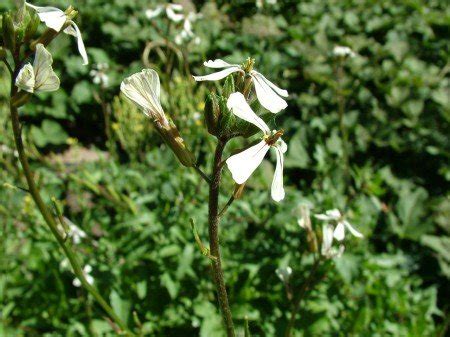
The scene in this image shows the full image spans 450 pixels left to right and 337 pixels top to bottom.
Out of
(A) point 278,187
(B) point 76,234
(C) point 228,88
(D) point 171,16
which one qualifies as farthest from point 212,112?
(D) point 171,16

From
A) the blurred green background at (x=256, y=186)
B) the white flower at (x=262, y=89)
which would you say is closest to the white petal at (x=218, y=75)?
the white flower at (x=262, y=89)

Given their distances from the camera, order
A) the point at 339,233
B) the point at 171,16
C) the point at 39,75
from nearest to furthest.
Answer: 1. the point at 39,75
2. the point at 339,233
3. the point at 171,16

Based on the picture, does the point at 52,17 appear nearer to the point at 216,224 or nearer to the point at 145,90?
the point at 145,90

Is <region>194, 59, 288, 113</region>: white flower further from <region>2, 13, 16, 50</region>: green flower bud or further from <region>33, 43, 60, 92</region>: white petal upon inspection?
<region>2, 13, 16, 50</region>: green flower bud

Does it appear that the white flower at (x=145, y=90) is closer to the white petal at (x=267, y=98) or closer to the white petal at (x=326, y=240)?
the white petal at (x=267, y=98)

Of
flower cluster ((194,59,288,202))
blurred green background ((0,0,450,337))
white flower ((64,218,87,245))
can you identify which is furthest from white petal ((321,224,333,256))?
white flower ((64,218,87,245))

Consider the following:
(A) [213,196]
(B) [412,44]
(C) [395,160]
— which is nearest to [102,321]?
(A) [213,196]

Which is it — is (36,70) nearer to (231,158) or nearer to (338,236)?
(231,158)
